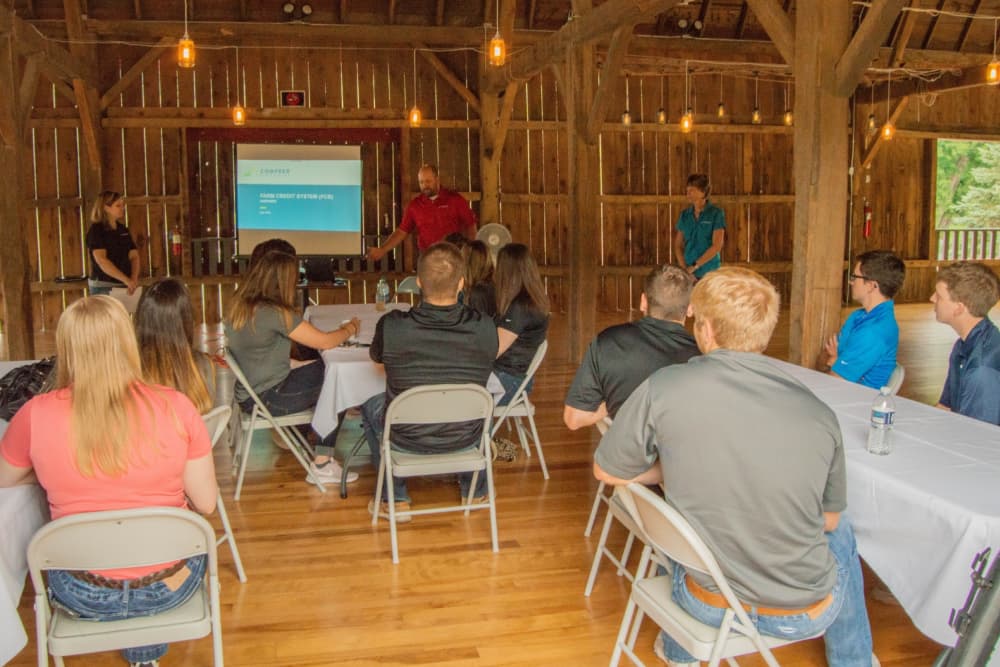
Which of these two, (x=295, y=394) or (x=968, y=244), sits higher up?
(x=968, y=244)

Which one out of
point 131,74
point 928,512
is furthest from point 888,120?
point 928,512

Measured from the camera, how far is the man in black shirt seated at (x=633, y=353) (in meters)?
3.22

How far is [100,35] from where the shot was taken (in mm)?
10992

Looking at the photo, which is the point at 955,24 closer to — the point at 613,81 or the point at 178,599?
the point at 613,81

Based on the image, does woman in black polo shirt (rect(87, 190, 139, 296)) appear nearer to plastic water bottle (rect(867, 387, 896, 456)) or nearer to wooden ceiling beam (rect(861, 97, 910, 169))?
plastic water bottle (rect(867, 387, 896, 456))

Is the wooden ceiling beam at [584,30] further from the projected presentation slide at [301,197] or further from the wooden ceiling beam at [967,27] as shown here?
the wooden ceiling beam at [967,27]

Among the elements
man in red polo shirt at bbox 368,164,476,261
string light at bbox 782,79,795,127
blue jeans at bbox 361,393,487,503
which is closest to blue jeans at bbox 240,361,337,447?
blue jeans at bbox 361,393,487,503

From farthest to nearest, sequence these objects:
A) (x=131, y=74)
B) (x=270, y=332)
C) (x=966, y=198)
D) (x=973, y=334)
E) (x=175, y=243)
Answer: (x=966, y=198) → (x=175, y=243) → (x=131, y=74) → (x=270, y=332) → (x=973, y=334)

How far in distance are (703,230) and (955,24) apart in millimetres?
7385

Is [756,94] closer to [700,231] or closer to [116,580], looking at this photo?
[700,231]

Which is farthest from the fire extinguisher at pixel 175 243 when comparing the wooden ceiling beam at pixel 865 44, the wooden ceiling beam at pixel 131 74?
the wooden ceiling beam at pixel 865 44

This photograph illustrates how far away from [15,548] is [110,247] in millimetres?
6088

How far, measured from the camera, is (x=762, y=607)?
229 cm

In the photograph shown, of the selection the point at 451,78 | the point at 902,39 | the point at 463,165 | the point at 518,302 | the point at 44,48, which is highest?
the point at 902,39
